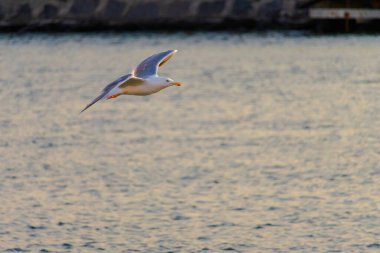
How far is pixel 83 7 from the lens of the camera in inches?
3986

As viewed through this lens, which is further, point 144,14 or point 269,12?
point 144,14

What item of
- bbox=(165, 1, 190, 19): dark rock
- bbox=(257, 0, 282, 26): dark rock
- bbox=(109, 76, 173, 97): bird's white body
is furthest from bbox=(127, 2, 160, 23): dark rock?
bbox=(109, 76, 173, 97): bird's white body

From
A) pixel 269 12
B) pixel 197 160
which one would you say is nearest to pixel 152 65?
pixel 197 160

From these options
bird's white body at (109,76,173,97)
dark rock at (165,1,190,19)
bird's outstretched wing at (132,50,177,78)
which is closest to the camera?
bird's white body at (109,76,173,97)

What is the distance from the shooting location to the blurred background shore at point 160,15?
3927 inches

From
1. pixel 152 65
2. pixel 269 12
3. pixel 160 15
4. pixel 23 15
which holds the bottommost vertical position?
pixel 160 15

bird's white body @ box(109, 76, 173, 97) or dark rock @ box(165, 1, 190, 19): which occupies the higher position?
bird's white body @ box(109, 76, 173, 97)

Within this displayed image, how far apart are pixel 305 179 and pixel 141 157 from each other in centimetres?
598

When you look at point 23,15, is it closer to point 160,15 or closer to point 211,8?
point 160,15

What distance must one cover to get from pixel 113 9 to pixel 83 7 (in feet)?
6.41

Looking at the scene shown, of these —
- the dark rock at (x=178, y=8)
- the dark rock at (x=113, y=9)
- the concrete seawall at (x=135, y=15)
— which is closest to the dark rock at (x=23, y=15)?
the concrete seawall at (x=135, y=15)

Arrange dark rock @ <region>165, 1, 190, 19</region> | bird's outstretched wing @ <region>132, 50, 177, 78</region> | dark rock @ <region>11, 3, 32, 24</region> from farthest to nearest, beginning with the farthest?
dark rock @ <region>11, 3, 32, 24</region>
dark rock @ <region>165, 1, 190, 19</region>
bird's outstretched wing @ <region>132, 50, 177, 78</region>

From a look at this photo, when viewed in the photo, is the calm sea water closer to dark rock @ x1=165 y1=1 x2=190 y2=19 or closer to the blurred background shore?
the blurred background shore

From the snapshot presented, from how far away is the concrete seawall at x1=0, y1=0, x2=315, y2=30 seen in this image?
3959 inches
